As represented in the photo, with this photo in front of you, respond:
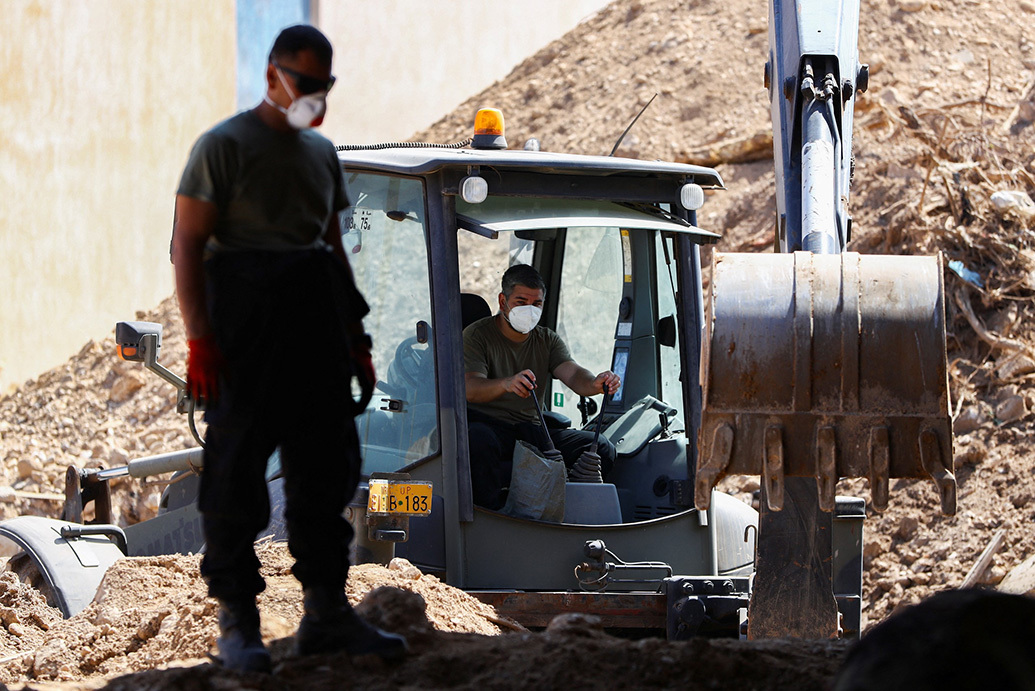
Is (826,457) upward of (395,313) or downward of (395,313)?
downward

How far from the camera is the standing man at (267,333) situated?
3170 mm

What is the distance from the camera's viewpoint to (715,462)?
429 centimetres

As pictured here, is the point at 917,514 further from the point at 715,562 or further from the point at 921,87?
the point at 921,87

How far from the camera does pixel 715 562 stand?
5.89 meters

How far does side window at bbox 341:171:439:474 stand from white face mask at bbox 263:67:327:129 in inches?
92.7

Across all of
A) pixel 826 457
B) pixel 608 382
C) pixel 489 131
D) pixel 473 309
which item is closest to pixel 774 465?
pixel 826 457

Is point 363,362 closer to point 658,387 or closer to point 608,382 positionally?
point 608,382

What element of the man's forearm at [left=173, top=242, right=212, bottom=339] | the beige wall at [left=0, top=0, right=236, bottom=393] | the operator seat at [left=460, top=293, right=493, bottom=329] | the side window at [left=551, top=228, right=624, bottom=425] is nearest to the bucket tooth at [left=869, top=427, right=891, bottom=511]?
the man's forearm at [left=173, top=242, right=212, bottom=339]

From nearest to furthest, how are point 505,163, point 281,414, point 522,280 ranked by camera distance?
point 281,414 → point 505,163 → point 522,280

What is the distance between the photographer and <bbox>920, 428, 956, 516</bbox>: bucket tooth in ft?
13.5

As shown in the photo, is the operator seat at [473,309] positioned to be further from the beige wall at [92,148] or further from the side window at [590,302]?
the beige wall at [92,148]

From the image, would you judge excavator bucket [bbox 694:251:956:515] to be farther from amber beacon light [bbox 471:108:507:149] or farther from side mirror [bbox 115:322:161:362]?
amber beacon light [bbox 471:108:507:149]

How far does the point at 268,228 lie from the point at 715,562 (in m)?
3.37

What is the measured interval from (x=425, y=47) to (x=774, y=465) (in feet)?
50.4
